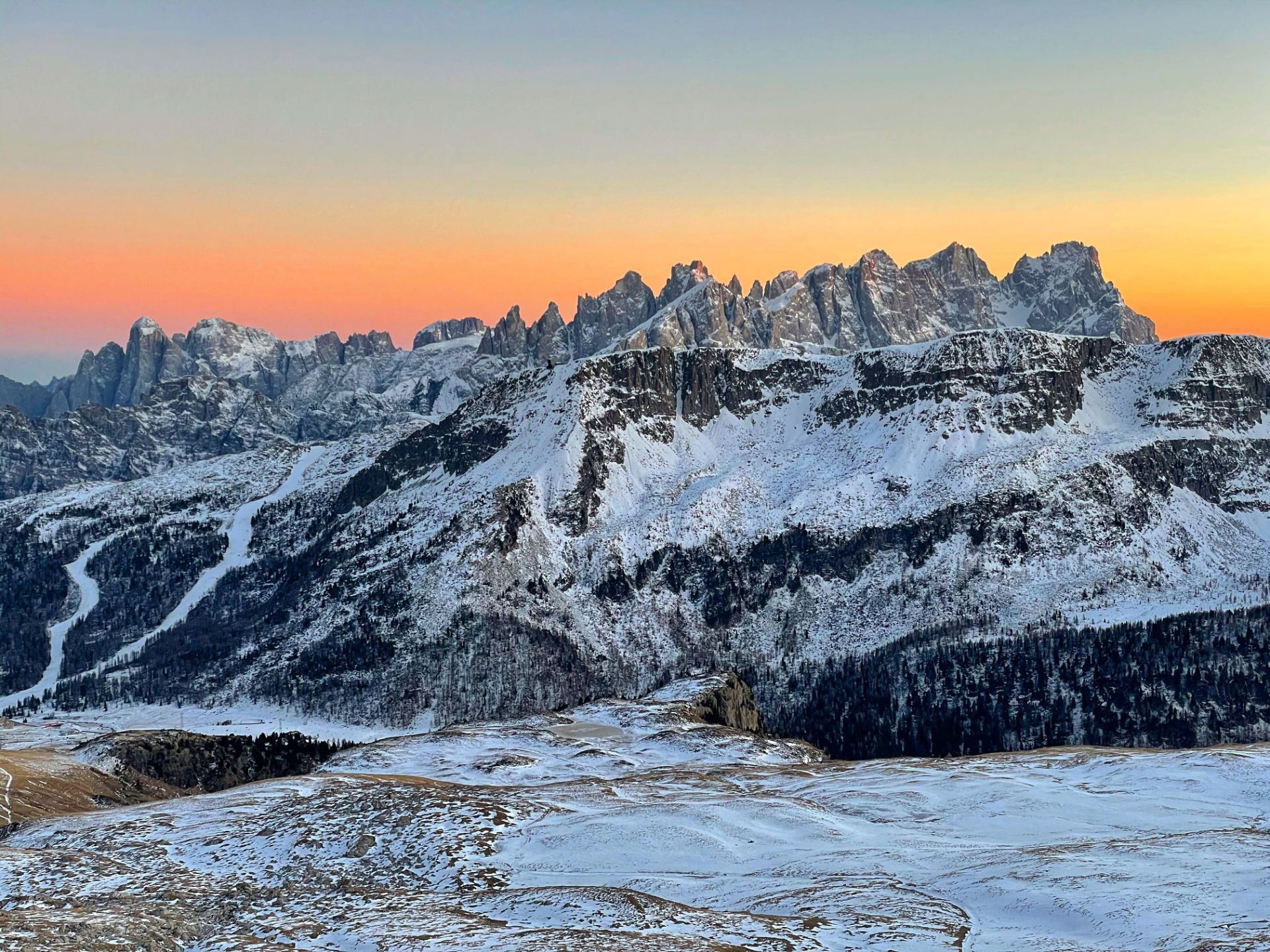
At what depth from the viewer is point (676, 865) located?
96.4m

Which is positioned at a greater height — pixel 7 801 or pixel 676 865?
pixel 676 865

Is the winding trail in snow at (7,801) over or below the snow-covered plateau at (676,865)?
below

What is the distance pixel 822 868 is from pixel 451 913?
33.1 meters

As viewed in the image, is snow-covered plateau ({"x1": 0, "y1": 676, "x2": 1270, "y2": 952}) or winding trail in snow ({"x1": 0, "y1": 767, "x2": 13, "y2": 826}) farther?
winding trail in snow ({"x1": 0, "y1": 767, "x2": 13, "y2": 826})

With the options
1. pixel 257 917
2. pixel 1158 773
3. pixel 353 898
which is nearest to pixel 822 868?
pixel 353 898

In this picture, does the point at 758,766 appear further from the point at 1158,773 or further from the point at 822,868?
the point at 822,868

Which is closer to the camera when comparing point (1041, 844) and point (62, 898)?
point (62, 898)

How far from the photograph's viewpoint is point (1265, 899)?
74.4 meters

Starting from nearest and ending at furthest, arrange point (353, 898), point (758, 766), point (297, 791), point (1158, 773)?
point (353, 898)
point (297, 791)
point (1158, 773)
point (758, 766)

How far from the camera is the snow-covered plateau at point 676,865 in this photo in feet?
224

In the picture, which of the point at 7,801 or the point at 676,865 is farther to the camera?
the point at 7,801

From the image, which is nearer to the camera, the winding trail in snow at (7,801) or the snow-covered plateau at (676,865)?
the snow-covered plateau at (676,865)

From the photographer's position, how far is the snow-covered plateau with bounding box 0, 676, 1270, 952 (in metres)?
68.3

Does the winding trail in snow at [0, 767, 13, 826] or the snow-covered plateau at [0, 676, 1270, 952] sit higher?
the snow-covered plateau at [0, 676, 1270, 952]
